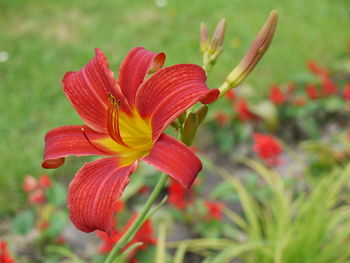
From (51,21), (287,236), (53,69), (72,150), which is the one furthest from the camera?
(51,21)

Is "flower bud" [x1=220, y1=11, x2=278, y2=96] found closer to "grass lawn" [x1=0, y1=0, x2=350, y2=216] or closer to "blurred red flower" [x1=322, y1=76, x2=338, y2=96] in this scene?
"grass lawn" [x1=0, y1=0, x2=350, y2=216]

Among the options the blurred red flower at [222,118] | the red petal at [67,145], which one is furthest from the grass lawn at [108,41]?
the red petal at [67,145]

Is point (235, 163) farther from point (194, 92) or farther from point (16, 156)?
point (194, 92)

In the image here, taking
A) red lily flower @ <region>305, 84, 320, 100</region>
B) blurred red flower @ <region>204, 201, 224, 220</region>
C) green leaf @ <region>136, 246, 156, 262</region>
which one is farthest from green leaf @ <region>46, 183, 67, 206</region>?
red lily flower @ <region>305, 84, 320, 100</region>

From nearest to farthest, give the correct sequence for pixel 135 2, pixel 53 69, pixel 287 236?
pixel 287 236, pixel 53 69, pixel 135 2

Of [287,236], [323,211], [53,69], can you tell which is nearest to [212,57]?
[287,236]

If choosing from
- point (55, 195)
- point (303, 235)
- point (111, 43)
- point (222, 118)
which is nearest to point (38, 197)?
point (55, 195)

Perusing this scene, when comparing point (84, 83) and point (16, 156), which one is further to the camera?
point (16, 156)
